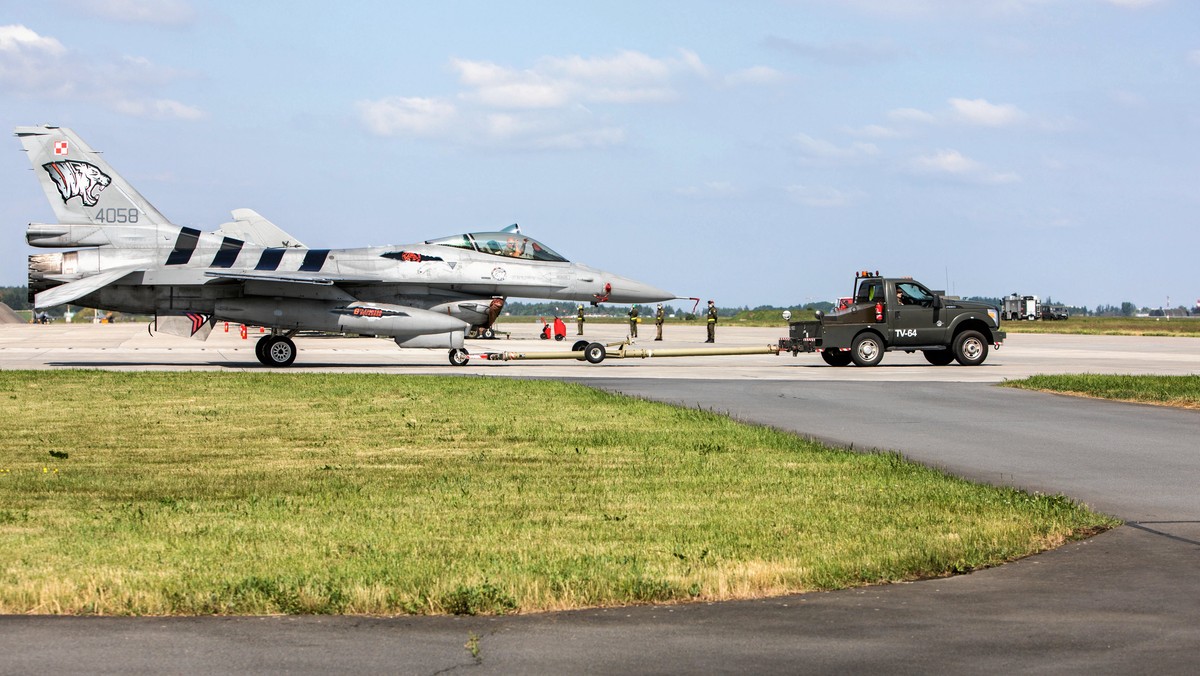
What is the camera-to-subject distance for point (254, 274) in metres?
29.5

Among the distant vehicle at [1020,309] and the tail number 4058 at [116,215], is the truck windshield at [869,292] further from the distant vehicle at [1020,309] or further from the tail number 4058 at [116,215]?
the distant vehicle at [1020,309]

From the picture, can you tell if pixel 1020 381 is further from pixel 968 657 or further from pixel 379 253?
pixel 968 657

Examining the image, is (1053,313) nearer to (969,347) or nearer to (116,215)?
(969,347)

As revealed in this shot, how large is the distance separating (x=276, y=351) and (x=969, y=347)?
18.0 m

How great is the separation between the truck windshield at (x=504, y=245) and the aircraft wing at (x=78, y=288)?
731 cm

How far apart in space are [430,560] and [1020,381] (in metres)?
20.4

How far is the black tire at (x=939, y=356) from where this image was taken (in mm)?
33594

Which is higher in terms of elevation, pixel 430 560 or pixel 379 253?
pixel 379 253

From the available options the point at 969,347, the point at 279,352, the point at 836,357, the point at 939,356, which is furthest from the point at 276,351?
the point at 969,347

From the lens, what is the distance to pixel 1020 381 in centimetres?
2538

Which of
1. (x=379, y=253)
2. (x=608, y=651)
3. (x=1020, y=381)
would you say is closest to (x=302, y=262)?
(x=379, y=253)

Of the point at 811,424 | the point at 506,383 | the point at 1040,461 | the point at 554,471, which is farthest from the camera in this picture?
the point at 506,383

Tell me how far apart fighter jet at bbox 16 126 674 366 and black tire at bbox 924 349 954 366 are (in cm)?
999

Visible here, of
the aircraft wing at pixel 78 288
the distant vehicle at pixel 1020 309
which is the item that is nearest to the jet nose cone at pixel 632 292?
the aircraft wing at pixel 78 288
